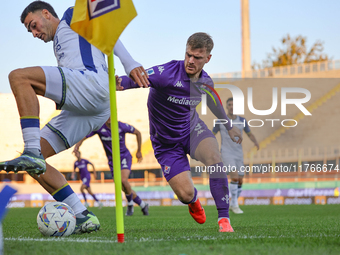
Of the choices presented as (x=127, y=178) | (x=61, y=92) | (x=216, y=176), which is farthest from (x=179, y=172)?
(x=127, y=178)

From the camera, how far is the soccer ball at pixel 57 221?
3691 mm

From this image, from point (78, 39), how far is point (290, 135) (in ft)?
90.2

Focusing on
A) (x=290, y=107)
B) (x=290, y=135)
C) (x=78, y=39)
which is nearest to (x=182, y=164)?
(x=78, y=39)

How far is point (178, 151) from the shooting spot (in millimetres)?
4992

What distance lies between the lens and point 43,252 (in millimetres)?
2584

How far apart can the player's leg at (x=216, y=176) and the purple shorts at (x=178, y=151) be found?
5.1 inches

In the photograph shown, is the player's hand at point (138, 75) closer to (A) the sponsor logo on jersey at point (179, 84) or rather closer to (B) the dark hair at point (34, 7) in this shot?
(A) the sponsor logo on jersey at point (179, 84)

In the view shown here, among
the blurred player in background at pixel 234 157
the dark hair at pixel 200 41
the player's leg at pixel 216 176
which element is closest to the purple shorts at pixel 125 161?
the blurred player in background at pixel 234 157

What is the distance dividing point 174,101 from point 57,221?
5.72 ft

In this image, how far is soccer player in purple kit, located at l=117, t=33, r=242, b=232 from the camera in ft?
14.2

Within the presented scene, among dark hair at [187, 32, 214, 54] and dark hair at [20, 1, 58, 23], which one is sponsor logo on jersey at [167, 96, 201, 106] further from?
dark hair at [20, 1, 58, 23]

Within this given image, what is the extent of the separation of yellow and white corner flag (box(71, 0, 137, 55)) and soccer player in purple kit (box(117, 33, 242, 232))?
3.23ft

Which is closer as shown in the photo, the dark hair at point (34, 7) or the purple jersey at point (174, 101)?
the dark hair at point (34, 7)

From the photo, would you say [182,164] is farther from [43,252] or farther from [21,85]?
[43,252]
